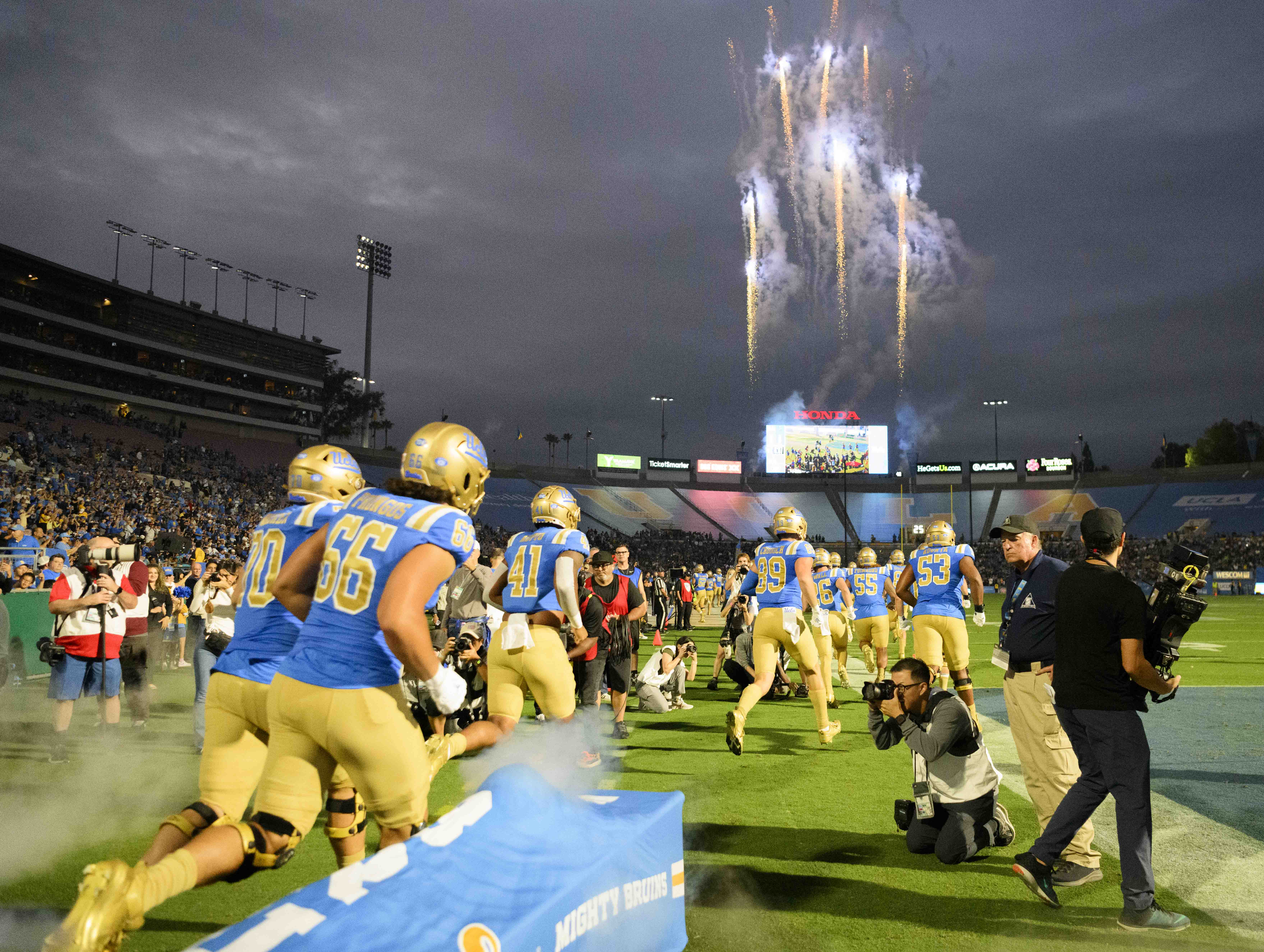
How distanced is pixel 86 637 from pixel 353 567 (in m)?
6.82

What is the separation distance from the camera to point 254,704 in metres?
3.76

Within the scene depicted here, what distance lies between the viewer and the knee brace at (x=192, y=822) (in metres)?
3.17

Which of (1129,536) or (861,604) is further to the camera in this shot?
(1129,536)

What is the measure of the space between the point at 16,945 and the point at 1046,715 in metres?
5.67

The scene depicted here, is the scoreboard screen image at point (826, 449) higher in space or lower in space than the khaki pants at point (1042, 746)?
higher

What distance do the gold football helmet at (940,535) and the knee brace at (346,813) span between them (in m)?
7.51

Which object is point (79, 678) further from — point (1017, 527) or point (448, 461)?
point (1017, 527)

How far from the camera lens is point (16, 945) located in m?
3.83

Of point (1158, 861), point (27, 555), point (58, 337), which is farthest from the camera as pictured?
point (58, 337)

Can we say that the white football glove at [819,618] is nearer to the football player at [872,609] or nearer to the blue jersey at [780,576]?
the blue jersey at [780,576]

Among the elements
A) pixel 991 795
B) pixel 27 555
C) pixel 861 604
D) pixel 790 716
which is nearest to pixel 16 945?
pixel 991 795

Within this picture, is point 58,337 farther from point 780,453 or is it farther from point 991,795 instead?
point 991,795

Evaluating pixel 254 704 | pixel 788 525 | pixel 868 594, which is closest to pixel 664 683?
pixel 788 525

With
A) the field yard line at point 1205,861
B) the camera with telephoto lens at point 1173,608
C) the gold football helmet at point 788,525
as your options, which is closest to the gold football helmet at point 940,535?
the gold football helmet at point 788,525
